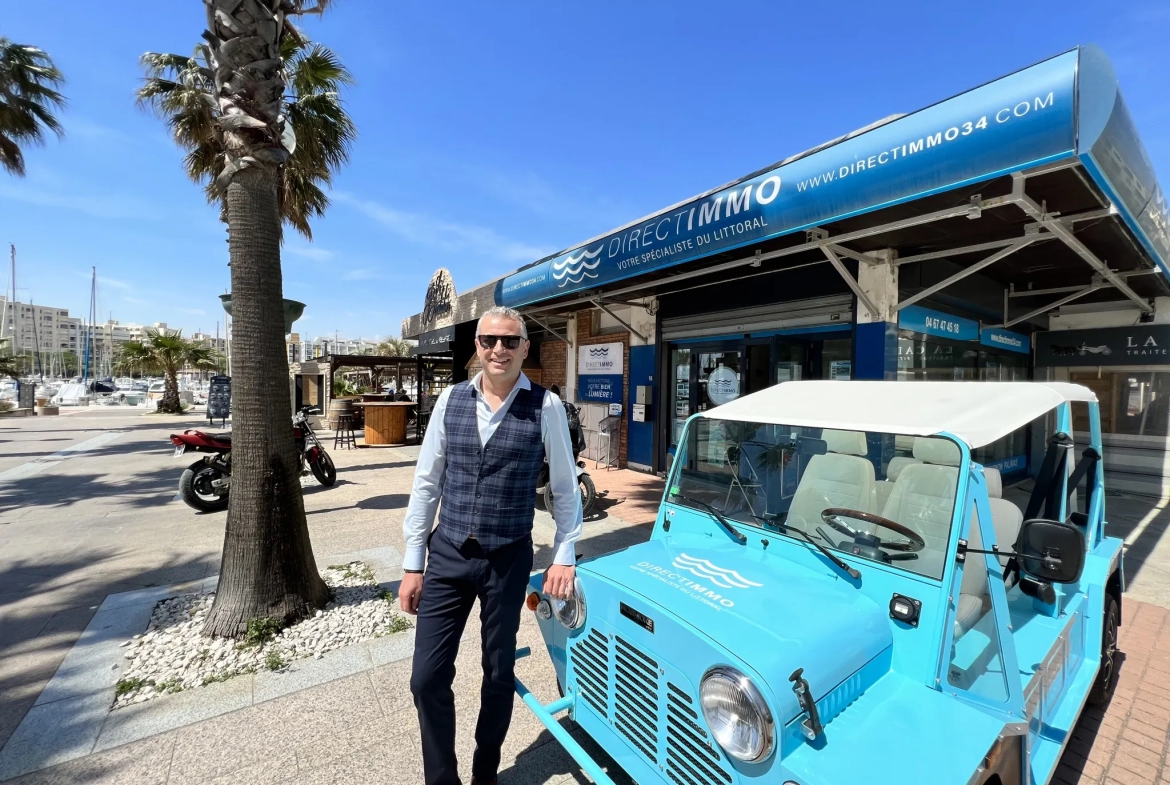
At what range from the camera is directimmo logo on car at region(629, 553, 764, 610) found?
5.81 ft

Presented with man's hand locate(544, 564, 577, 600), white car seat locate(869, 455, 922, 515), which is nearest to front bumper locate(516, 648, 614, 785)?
man's hand locate(544, 564, 577, 600)

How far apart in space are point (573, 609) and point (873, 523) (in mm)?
1256

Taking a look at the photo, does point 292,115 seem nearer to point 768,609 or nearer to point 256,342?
point 256,342

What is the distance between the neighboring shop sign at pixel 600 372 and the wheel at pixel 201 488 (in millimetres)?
6524

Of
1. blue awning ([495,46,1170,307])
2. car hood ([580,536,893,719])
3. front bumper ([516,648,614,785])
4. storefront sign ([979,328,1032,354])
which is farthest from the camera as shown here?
storefront sign ([979,328,1032,354])

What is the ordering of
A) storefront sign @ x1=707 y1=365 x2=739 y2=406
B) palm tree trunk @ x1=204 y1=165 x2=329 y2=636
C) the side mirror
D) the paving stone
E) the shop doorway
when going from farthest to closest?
storefront sign @ x1=707 y1=365 x2=739 y2=406
the shop doorway
palm tree trunk @ x1=204 y1=165 x2=329 y2=636
the paving stone
the side mirror

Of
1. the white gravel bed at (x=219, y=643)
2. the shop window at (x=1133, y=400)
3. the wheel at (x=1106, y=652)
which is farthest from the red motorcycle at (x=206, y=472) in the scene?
the shop window at (x=1133, y=400)

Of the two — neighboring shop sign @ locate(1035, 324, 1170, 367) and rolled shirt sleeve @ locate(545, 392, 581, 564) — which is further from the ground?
neighboring shop sign @ locate(1035, 324, 1170, 367)

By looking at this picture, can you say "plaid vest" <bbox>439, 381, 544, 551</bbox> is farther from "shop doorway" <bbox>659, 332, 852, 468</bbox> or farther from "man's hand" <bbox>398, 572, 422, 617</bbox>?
"shop doorway" <bbox>659, 332, 852, 468</bbox>

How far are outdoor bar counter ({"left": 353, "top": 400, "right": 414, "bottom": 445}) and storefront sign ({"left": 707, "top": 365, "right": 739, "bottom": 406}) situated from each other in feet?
28.6

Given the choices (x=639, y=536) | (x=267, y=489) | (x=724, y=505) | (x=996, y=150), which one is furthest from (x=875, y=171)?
(x=267, y=489)

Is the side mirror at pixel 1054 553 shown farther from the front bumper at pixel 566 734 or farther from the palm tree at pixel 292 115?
the palm tree at pixel 292 115

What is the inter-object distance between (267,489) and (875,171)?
472 centimetres

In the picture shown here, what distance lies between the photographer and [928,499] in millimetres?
1915
